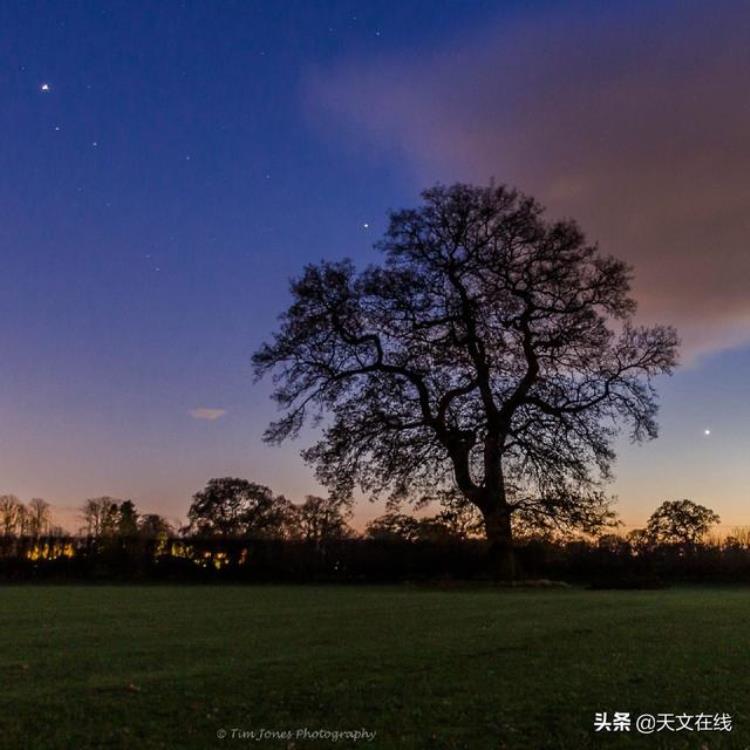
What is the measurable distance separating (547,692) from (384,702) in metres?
1.45

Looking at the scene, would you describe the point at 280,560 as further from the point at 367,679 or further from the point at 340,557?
the point at 367,679

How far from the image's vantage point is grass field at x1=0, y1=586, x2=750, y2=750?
532cm

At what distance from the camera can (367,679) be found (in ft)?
23.2

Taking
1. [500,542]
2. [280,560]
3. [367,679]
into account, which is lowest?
[280,560]

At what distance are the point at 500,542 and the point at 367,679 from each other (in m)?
22.3

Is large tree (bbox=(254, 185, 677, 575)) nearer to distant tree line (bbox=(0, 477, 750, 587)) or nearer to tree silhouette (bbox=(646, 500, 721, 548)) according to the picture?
distant tree line (bbox=(0, 477, 750, 587))

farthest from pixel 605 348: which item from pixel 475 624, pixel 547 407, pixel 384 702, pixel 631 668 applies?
pixel 384 702

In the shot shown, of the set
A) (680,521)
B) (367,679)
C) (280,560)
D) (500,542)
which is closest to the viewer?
(367,679)

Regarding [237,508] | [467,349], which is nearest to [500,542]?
[467,349]

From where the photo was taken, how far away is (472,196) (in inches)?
1161

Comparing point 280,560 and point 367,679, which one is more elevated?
point 367,679

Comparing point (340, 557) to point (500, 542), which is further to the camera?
point (340, 557)

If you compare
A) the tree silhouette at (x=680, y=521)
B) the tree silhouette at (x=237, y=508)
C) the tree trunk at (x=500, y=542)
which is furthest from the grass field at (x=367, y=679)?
the tree silhouette at (x=237, y=508)

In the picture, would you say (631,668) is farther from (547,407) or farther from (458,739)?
(547,407)
